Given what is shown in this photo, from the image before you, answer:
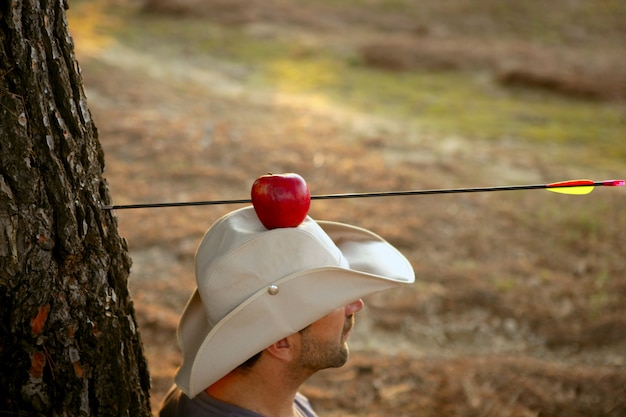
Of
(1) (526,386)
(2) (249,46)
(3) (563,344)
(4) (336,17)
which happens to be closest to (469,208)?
(3) (563,344)

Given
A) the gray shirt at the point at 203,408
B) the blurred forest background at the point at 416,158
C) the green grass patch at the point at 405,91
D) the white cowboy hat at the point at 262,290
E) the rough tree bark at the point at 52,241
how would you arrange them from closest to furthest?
the rough tree bark at the point at 52,241
the white cowboy hat at the point at 262,290
the gray shirt at the point at 203,408
the blurred forest background at the point at 416,158
the green grass patch at the point at 405,91

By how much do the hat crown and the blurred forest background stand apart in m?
1.80

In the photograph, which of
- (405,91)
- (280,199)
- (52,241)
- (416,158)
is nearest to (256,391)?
(280,199)

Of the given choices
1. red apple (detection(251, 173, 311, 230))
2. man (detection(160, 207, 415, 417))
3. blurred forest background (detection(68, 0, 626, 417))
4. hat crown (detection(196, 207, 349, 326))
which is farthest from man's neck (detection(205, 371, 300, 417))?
blurred forest background (detection(68, 0, 626, 417))

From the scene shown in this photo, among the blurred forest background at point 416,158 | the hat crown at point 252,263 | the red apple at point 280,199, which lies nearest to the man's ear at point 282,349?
the hat crown at point 252,263

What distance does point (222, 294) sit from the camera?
202cm

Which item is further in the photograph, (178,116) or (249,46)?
(249,46)

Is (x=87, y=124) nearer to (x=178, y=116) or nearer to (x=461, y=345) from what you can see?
(x=461, y=345)

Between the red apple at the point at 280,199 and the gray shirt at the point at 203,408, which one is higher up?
the red apple at the point at 280,199

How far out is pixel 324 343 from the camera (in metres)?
2.10

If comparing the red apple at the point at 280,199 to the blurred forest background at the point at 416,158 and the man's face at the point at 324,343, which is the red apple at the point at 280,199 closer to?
the man's face at the point at 324,343

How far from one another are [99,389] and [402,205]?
15.4 ft

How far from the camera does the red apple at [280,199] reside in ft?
6.54

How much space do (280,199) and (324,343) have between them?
419mm
